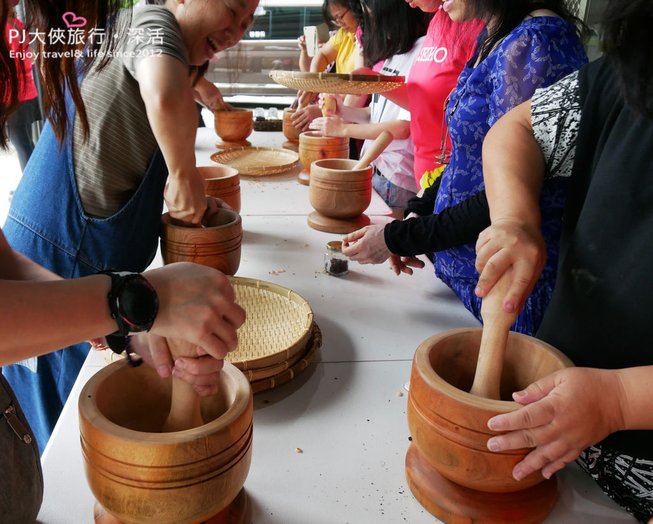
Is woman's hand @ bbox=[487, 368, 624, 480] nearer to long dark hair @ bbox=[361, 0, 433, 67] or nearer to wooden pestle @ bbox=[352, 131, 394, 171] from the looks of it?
wooden pestle @ bbox=[352, 131, 394, 171]

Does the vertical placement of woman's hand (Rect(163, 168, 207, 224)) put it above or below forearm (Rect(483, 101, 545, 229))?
below

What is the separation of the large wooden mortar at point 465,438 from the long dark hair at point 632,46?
31 cm

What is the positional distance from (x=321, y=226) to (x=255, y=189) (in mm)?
492

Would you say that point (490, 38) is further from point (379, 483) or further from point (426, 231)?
point (379, 483)

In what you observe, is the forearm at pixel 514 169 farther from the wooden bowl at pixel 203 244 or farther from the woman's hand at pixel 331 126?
the woman's hand at pixel 331 126

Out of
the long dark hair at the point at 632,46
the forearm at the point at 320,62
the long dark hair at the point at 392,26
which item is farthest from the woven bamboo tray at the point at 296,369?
the forearm at the point at 320,62

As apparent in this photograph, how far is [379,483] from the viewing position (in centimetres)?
70

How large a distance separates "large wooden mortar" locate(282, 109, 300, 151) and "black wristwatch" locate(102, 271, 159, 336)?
2120 millimetres

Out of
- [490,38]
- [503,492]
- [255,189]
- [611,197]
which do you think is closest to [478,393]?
[503,492]

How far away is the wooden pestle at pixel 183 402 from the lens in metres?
0.62

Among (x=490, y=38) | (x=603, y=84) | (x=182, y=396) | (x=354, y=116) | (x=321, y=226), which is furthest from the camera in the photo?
(x=354, y=116)

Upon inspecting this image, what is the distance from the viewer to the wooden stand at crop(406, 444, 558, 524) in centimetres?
63

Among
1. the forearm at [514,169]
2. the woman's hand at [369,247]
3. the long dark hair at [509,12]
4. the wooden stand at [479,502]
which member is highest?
the long dark hair at [509,12]

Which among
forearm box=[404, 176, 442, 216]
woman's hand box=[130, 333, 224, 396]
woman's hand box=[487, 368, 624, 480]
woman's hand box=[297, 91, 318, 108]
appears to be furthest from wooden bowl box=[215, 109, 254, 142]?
woman's hand box=[487, 368, 624, 480]
